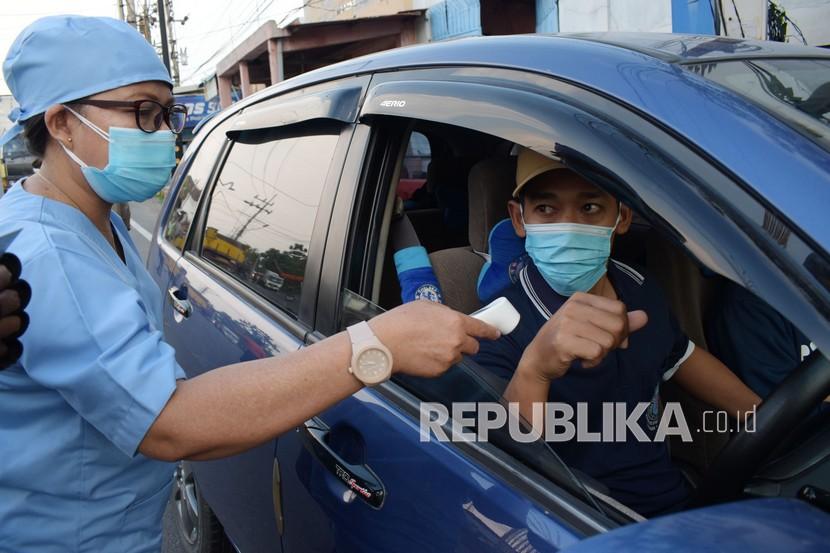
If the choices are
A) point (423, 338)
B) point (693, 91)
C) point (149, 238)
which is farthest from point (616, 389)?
point (149, 238)

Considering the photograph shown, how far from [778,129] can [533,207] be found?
0.72 metres

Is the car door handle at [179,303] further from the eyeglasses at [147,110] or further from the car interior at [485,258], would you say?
the eyeglasses at [147,110]

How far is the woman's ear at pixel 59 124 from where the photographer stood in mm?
1522

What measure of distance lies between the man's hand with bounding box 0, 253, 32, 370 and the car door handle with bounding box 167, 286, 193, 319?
1.40 metres

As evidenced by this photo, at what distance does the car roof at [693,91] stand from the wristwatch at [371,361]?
58 centimetres

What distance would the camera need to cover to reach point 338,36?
620 inches

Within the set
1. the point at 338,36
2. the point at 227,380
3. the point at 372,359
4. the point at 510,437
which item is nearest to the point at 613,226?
the point at 510,437

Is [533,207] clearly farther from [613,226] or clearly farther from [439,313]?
[439,313]

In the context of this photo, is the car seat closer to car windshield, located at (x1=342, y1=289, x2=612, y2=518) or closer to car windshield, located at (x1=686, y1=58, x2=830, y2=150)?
car windshield, located at (x1=342, y1=289, x2=612, y2=518)

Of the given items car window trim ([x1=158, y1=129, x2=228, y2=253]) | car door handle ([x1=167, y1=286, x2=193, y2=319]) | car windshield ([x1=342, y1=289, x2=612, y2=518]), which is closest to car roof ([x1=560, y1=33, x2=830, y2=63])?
car windshield ([x1=342, y1=289, x2=612, y2=518])

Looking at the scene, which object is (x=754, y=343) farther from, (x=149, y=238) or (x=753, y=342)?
(x=149, y=238)

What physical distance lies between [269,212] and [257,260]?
16cm

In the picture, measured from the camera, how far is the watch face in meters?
1.24

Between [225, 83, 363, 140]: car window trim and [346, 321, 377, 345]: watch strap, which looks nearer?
[346, 321, 377, 345]: watch strap
